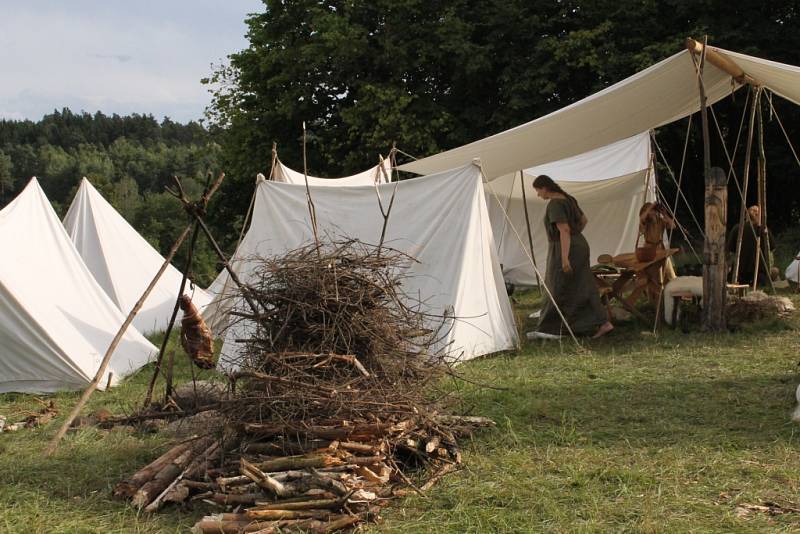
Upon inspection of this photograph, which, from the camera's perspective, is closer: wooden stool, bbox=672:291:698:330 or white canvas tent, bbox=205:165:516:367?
white canvas tent, bbox=205:165:516:367

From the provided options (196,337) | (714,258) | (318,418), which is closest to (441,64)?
(714,258)

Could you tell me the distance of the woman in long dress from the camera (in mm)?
7008

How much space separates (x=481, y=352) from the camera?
21.2 feet

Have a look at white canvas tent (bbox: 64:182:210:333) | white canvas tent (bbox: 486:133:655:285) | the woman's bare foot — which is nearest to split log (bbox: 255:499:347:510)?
the woman's bare foot

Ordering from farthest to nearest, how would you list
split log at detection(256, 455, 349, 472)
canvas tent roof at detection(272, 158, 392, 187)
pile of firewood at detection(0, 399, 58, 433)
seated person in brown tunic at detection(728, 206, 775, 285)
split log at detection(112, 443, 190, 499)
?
1. seated person in brown tunic at detection(728, 206, 775, 285)
2. canvas tent roof at detection(272, 158, 392, 187)
3. pile of firewood at detection(0, 399, 58, 433)
4. split log at detection(112, 443, 190, 499)
5. split log at detection(256, 455, 349, 472)

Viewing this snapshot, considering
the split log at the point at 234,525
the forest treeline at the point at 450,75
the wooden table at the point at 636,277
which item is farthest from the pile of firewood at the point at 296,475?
the forest treeline at the point at 450,75

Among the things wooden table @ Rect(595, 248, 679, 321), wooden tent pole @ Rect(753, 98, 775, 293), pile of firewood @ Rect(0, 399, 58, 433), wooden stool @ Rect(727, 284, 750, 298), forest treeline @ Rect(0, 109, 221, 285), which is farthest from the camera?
forest treeline @ Rect(0, 109, 221, 285)

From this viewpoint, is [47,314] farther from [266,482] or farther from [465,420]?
[266,482]

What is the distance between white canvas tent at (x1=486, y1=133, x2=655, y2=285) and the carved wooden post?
4.09 metres

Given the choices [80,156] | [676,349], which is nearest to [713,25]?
[676,349]

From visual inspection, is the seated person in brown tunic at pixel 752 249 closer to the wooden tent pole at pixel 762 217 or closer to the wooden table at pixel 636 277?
the wooden tent pole at pixel 762 217

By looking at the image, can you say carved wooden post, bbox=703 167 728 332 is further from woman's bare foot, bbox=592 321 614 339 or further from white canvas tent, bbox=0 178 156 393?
white canvas tent, bbox=0 178 156 393

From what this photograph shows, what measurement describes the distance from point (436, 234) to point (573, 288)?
137 cm

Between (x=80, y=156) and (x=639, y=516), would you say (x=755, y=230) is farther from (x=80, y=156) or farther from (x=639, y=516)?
(x=80, y=156)
